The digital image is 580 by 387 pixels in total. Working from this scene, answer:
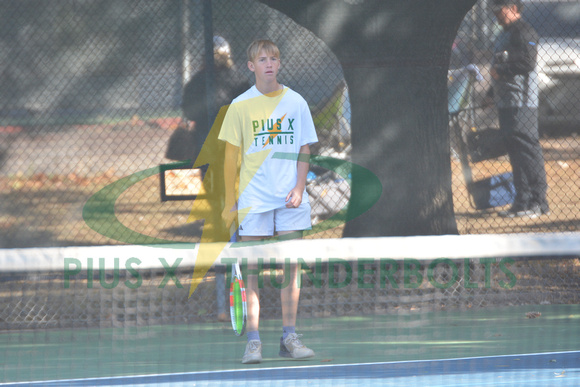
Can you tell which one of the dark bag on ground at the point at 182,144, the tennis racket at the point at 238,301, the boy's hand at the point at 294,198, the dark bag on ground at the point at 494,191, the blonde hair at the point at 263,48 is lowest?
the tennis racket at the point at 238,301

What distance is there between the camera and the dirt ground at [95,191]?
650 centimetres

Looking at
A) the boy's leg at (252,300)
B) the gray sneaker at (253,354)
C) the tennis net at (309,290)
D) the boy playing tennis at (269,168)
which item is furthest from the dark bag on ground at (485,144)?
the gray sneaker at (253,354)

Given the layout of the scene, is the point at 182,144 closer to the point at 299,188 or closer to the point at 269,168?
the point at 269,168

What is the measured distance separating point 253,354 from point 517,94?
10.6ft

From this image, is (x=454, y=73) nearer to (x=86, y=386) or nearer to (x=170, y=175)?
(x=170, y=175)

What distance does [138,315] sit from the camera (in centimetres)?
591

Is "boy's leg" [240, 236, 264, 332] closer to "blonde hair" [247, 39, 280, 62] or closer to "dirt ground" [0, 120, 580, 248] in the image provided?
"blonde hair" [247, 39, 280, 62]

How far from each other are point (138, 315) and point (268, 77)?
2.18 metres

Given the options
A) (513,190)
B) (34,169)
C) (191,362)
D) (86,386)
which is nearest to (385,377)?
(191,362)

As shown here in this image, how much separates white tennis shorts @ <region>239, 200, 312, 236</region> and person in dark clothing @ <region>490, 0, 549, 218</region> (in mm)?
2633

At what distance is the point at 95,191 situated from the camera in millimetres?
7312

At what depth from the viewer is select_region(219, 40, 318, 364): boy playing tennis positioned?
4602mm

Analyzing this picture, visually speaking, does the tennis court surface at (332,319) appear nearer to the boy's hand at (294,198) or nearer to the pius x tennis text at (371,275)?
the pius x tennis text at (371,275)

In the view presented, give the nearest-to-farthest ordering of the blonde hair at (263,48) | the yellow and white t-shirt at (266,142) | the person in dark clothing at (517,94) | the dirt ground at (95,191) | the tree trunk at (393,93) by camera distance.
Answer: the blonde hair at (263,48), the yellow and white t-shirt at (266,142), the tree trunk at (393,93), the dirt ground at (95,191), the person in dark clothing at (517,94)
